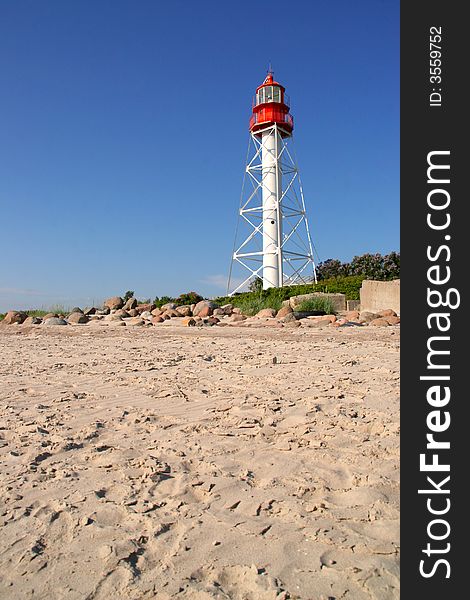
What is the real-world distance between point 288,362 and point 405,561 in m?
4.38

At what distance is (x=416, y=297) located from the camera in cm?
120

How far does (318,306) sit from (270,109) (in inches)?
620

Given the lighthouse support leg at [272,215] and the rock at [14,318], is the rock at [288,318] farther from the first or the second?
the lighthouse support leg at [272,215]

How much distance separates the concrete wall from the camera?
1242 cm

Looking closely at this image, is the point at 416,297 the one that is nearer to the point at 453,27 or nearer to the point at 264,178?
the point at 453,27

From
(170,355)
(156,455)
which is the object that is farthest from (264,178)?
(156,455)

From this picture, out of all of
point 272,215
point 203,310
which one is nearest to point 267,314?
point 203,310

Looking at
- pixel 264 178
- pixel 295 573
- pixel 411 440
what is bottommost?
pixel 295 573

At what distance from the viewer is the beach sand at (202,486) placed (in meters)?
1.63

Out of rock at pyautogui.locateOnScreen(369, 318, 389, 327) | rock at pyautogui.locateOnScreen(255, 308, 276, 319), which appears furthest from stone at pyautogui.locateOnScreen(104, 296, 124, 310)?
rock at pyautogui.locateOnScreen(369, 318, 389, 327)

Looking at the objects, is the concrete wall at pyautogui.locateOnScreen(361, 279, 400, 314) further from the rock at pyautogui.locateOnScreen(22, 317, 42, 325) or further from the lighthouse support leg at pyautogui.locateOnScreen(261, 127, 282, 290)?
the lighthouse support leg at pyautogui.locateOnScreen(261, 127, 282, 290)

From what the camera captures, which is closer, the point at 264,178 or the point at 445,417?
the point at 445,417

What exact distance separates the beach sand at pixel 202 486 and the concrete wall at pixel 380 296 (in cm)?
794

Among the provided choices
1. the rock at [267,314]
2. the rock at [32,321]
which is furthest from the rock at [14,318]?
the rock at [267,314]
